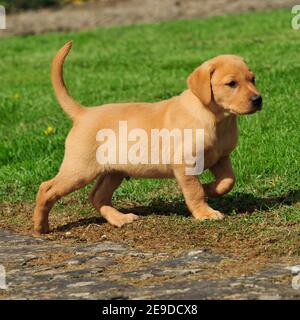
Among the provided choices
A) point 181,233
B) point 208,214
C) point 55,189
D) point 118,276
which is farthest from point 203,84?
point 118,276

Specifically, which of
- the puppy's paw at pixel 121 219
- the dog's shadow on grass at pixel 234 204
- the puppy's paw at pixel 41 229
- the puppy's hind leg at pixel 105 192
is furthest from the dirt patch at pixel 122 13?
the puppy's paw at pixel 41 229

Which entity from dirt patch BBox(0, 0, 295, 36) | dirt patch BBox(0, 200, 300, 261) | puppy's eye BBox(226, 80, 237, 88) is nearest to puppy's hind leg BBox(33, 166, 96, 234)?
dirt patch BBox(0, 200, 300, 261)

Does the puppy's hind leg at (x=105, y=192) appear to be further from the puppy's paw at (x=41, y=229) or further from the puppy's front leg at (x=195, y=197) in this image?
the puppy's front leg at (x=195, y=197)

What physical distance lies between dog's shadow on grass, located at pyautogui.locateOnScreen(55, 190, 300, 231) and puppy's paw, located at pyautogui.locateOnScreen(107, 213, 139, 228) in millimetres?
178

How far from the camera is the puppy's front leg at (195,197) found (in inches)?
231

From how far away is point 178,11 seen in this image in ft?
54.5

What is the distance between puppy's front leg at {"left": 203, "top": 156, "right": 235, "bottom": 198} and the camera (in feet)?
19.7

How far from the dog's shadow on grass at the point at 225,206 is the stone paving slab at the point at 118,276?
24.3 inches

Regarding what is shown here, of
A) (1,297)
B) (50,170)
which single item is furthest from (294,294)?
(50,170)

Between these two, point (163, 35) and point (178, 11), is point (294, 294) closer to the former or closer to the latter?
point (163, 35)

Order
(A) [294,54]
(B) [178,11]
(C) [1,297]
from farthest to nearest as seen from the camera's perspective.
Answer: (B) [178,11]
(A) [294,54]
(C) [1,297]

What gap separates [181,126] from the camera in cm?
589

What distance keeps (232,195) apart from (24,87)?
18.3 ft

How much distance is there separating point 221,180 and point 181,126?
44cm
